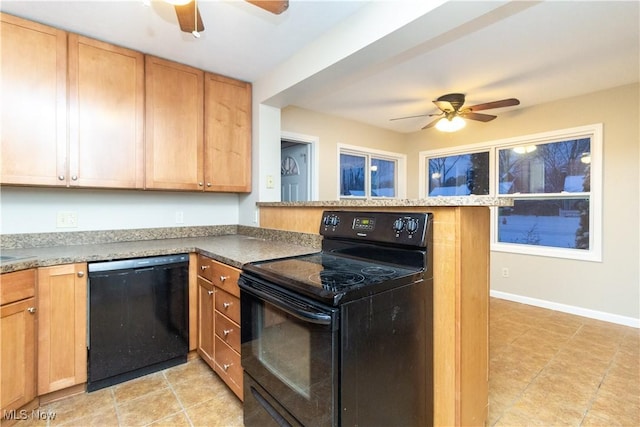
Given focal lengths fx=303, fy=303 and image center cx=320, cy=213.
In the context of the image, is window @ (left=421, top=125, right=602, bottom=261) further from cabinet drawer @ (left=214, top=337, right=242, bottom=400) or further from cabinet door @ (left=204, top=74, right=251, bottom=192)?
cabinet drawer @ (left=214, top=337, right=242, bottom=400)

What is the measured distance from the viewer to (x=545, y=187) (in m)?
3.74

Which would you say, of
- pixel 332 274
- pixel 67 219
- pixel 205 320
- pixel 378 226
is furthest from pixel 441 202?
pixel 67 219

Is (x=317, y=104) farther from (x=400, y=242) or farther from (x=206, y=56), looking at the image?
(x=400, y=242)

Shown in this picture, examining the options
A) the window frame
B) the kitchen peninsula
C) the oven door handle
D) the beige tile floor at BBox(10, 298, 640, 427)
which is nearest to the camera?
the oven door handle

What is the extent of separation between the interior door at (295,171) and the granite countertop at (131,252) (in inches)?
67.3

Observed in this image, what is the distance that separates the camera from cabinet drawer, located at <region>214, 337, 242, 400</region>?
1.74 metres

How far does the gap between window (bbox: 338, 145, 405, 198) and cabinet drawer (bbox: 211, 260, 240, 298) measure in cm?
267

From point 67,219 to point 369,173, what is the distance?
12.2 feet

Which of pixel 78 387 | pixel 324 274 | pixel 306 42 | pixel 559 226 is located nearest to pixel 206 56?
pixel 306 42

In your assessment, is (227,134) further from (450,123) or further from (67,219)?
(450,123)

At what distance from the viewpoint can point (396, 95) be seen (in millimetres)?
3453

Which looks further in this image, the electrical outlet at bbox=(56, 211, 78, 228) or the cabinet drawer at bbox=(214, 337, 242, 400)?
the electrical outlet at bbox=(56, 211, 78, 228)

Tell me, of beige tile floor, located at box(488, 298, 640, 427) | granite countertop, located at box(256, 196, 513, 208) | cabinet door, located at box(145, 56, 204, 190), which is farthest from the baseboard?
cabinet door, located at box(145, 56, 204, 190)

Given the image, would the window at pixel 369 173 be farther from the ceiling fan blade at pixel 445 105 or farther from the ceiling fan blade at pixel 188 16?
the ceiling fan blade at pixel 188 16
